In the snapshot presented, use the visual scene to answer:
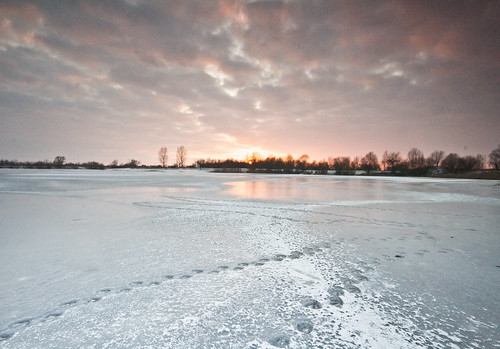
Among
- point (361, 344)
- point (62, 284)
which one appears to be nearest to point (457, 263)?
point (361, 344)

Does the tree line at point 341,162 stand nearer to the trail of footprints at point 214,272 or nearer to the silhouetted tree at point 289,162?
the silhouetted tree at point 289,162

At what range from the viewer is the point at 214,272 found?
2.73 m

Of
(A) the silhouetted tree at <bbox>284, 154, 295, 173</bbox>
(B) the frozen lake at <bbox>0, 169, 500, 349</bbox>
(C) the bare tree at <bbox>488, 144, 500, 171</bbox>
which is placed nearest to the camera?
(B) the frozen lake at <bbox>0, 169, 500, 349</bbox>

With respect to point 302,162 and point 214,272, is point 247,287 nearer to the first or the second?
point 214,272

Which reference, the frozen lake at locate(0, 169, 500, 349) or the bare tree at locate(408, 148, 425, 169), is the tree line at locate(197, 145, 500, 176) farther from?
the frozen lake at locate(0, 169, 500, 349)

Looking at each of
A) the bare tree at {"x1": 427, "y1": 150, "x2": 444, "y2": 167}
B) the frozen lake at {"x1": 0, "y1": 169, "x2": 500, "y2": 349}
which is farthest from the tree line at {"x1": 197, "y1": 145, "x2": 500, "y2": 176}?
the frozen lake at {"x1": 0, "y1": 169, "x2": 500, "y2": 349}

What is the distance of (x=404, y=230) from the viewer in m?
4.71

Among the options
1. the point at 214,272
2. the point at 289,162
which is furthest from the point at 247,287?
the point at 289,162

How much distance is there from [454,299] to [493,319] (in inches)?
11.9

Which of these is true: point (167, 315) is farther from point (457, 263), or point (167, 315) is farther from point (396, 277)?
point (457, 263)

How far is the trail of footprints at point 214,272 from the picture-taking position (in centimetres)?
175

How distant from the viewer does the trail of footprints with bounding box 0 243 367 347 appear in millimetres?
1751

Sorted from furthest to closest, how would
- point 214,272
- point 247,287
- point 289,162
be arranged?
point 289,162 < point 214,272 < point 247,287

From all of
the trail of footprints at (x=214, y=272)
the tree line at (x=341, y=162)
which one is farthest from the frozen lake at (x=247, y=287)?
the tree line at (x=341, y=162)
